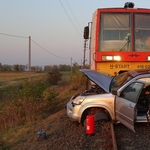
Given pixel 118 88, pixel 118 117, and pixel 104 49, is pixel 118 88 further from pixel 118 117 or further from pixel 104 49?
pixel 104 49

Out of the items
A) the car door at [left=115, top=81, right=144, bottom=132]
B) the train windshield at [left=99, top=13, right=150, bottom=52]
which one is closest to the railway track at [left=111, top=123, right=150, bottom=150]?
the car door at [left=115, top=81, right=144, bottom=132]

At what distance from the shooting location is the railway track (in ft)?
13.7

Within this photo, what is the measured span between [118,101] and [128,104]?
0.49 m

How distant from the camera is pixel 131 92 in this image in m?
4.86

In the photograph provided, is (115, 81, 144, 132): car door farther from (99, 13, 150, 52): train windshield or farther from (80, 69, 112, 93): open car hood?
(99, 13, 150, 52): train windshield

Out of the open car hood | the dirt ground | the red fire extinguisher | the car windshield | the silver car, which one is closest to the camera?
the dirt ground

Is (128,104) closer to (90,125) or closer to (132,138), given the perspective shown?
(132,138)

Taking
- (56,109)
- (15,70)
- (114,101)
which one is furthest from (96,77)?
(15,70)

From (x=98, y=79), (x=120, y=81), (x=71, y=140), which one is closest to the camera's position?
(x=71, y=140)

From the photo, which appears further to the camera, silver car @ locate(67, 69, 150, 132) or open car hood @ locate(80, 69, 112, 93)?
open car hood @ locate(80, 69, 112, 93)

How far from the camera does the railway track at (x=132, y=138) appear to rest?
164 inches

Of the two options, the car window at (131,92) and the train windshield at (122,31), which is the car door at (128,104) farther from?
the train windshield at (122,31)

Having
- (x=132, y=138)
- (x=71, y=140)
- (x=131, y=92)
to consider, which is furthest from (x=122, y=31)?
(x=71, y=140)

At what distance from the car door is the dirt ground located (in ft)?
1.68
